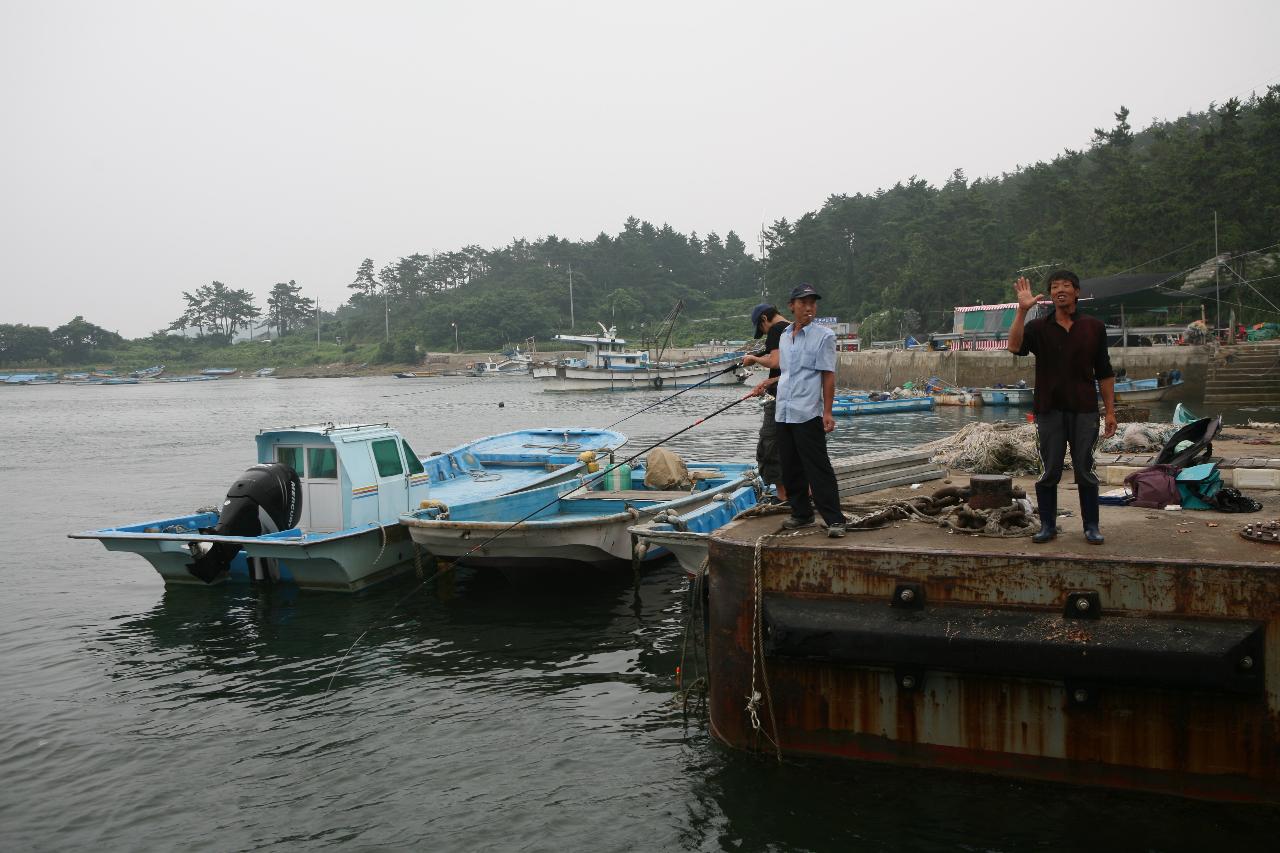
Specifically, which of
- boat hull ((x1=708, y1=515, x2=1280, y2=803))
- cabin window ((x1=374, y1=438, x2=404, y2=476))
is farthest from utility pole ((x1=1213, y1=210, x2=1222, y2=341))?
boat hull ((x1=708, y1=515, x2=1280, y2=803))

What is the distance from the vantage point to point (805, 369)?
700 centimetres

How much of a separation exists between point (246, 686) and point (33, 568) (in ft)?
30.7

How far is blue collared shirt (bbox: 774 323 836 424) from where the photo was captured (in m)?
6.99

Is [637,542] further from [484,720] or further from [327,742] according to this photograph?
[327,742]

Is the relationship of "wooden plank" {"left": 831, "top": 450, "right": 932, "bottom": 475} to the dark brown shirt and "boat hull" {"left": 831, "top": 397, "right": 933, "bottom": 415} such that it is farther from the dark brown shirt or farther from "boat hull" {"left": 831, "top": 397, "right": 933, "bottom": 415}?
"boat hull" {"left": 831, "top": 397, "right": 933, "bottom": 415}

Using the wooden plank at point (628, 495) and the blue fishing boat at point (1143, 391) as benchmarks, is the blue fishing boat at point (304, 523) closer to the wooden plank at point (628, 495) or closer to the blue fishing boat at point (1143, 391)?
the wooden plank at point (628, 495)

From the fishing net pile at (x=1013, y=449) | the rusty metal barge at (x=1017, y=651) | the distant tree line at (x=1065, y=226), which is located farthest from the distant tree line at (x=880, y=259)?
the rusty metal barge at (x=1017, y=651)

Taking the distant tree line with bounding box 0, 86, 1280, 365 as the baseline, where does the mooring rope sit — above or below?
below

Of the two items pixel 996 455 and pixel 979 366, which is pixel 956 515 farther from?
pixel 979 366

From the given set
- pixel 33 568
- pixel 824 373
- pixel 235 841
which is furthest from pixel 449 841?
pixel 33 568

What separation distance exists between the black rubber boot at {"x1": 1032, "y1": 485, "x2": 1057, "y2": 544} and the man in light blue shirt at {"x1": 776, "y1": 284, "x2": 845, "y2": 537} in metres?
1.31

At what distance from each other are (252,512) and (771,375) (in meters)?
7.65

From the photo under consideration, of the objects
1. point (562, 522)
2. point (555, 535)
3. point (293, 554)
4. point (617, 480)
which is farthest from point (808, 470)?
point (617, 480)

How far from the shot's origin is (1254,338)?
42500mm
